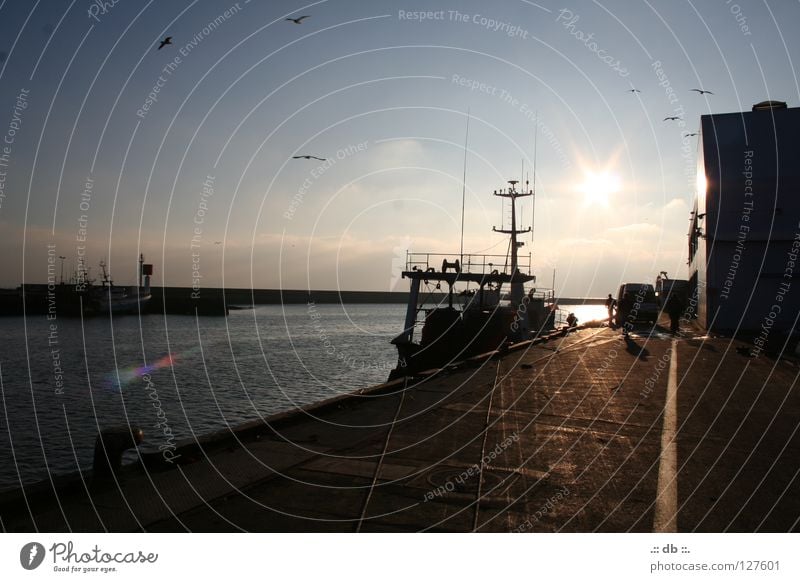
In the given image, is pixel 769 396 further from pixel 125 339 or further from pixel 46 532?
pixel 125 339

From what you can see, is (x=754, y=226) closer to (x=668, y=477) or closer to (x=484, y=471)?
(x=668, y=477)

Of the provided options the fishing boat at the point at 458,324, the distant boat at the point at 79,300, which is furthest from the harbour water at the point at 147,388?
the distant boat at the point at 79,300

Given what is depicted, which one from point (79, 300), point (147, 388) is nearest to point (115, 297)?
point (79, 300)

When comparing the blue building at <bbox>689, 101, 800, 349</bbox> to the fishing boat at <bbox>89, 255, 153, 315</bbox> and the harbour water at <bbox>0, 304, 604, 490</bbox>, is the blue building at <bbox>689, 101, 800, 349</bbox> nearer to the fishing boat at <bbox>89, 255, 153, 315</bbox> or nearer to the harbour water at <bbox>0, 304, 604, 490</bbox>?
the harbour water at <bbox>0, 304, 604, 490</bbox>

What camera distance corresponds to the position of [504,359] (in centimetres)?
2152

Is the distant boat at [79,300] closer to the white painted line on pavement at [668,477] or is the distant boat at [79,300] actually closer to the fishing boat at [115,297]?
the fishing boat at [115,297]

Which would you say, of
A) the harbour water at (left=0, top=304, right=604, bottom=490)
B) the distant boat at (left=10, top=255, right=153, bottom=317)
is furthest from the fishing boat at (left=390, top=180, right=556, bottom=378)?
the distant boat at (left=10, top=255, right=153, bottom=317)

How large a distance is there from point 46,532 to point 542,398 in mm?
10039

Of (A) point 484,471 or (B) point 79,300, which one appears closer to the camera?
(A) point 484,471

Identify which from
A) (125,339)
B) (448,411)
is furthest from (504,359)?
(125,339)
